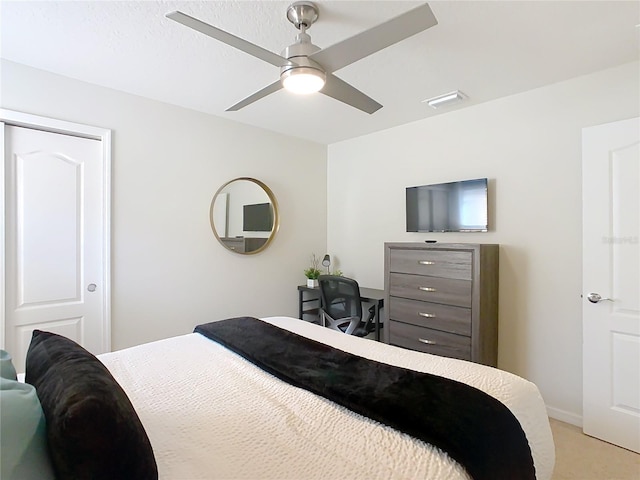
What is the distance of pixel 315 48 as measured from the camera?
5.39 feet

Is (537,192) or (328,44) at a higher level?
(328,44)

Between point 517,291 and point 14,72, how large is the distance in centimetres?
396

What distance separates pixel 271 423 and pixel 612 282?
238 cm

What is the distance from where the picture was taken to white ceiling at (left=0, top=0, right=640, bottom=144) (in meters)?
1.74

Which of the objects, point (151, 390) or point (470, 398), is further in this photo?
point (151, 390)

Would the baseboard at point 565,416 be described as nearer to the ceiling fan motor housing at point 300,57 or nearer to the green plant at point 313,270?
the green plant at point 313,270

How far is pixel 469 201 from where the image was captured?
297cm

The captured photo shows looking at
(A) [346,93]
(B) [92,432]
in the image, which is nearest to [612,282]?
(A) [346,93]

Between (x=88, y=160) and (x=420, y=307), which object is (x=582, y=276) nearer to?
(x=420, y=307)

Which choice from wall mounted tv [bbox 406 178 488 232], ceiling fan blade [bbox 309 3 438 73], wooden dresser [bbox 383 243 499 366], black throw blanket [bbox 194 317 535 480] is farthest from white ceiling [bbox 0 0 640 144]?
black throw blanket [bbox 194 317 535 480]

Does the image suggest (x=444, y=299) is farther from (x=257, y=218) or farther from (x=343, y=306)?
(x=257, y=218)

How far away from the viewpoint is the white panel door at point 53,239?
7.73 ft

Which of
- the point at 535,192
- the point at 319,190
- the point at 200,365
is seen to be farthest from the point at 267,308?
the point at 535,192

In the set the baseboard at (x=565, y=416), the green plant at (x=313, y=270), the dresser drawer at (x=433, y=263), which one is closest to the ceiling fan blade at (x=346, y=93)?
the dresser drawer at (x=433, y=263)
